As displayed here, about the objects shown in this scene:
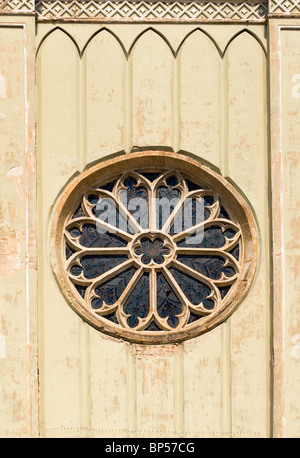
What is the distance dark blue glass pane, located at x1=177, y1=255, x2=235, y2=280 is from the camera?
78.1 feet

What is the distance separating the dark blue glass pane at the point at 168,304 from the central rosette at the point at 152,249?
32cm

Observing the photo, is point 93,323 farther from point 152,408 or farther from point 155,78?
point 155,78

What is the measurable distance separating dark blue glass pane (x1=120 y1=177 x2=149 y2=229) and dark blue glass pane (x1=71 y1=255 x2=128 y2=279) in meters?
0.56

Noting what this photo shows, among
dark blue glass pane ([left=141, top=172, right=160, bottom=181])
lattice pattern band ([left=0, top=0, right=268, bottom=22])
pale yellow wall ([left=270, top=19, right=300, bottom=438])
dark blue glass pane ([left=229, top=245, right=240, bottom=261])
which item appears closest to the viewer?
pale yellow wall ([left=270, top=19, right=300, bottom=438])

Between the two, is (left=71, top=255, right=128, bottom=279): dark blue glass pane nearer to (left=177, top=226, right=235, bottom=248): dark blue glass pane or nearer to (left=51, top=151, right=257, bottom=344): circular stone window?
(left=51, top=151, right=257, bottom=344): circular stone window

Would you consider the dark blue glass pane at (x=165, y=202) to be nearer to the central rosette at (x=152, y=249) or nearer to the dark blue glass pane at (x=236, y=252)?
the central rosette at (x=152, y=249)

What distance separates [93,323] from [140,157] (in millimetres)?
2299

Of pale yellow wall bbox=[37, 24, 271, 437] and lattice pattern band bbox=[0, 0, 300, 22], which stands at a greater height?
lattice pattern band bbox=[0, 0, 300, 22]

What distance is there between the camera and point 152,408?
23.3 m

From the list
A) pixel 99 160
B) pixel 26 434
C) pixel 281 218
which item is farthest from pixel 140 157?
pixel 26 434

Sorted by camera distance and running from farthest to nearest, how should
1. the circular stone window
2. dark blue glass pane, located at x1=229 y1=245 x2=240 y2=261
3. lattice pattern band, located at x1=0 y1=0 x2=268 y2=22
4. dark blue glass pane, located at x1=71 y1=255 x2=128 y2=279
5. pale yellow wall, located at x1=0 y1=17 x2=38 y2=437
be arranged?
lattice pattern band, located at x1=0 y1=0 x2=268 y2=22, dark blue glass pane, located at x1=229 y1=245 x2=240 y2=261, dark blue glass pane, located at x1=71 y1=255 x2=128 y2=279, the circular stone window, pale yellow wall, located at x1=0 y1=17 x2=38 y2=437

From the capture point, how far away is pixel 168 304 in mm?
23703

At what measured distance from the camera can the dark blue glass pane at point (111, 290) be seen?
23.7 metres

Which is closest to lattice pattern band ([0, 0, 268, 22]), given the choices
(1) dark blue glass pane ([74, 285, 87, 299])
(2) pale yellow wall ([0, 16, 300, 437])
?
Result: (2) pale yellow wall ([0, 16, 300, 437])
